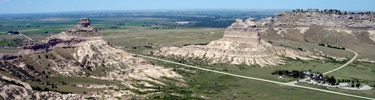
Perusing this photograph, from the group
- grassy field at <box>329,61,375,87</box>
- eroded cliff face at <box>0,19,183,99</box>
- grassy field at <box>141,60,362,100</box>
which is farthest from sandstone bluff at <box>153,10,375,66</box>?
eroded cliff face at <box>0,19,183,99</box>

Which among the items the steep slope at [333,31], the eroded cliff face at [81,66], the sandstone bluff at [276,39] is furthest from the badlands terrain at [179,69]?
the steep slope at [333,31]

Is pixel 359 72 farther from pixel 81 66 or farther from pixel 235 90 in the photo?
pixel 81 66

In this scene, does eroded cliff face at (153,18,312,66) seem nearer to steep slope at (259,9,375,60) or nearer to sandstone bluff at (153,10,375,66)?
sandstone bluff at (153,10,375,66)

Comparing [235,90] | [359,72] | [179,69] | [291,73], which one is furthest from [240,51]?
[235,90]

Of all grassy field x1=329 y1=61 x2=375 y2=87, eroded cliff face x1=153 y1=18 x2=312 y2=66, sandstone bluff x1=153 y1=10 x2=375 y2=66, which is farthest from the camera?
sandstone bluff x1=153 y1=10 x2=375 y2=66

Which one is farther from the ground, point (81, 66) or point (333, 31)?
point (333, 31)

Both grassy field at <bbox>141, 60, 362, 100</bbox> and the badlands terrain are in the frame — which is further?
grassy field at <bbox>141, 60, 362, 100</bbox>

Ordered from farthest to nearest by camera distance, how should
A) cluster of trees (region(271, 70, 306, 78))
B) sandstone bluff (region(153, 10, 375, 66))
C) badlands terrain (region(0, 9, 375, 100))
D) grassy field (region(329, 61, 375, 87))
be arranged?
1. sandstone bluff (region(153, 10, 375, 66))
2. cluster of trees (region(271, 70, 306, 78))
3. grassy field (region(329, 61, 375, 87))
4. badlands terrain (region(0, 9, 375, 100))
